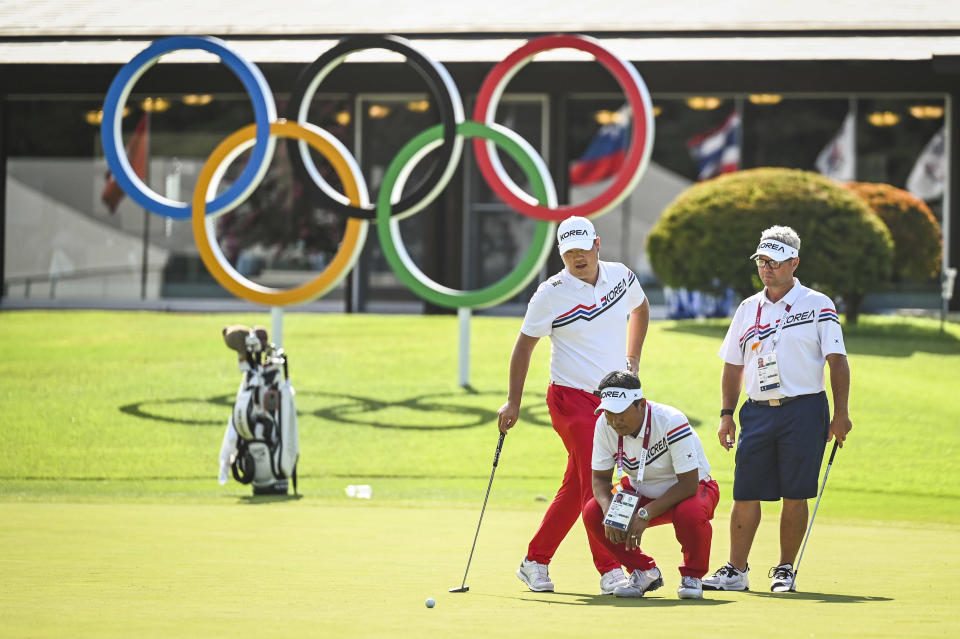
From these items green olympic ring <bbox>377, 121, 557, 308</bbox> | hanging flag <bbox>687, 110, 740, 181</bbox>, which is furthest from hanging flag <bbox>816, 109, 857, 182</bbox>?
green olympic ring <bbox>377, 121, 557, 308</bbox>

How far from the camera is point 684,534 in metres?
6.53

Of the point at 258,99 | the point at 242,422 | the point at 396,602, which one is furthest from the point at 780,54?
the point at 396,602

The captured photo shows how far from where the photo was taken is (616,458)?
21.8 ft

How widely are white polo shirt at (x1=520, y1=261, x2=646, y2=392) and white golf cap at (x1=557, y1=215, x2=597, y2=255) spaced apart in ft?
0.43

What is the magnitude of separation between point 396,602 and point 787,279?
8.24 ft

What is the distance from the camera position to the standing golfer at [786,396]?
7012 mm

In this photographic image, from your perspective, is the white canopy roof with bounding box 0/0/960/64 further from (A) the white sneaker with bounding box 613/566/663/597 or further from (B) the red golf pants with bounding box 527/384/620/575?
(A) the white sneaker with bounding box 613/566/663/597

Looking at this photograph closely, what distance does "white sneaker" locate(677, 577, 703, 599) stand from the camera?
636 cm

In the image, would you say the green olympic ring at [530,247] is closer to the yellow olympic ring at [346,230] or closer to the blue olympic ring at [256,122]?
the yellow olympic ring at [346,230]

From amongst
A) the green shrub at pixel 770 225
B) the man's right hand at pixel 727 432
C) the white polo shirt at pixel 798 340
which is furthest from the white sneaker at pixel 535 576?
the green shrub at pixel 770 225

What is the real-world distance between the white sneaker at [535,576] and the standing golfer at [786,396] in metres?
0.91

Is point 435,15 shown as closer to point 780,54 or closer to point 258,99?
point 780,54

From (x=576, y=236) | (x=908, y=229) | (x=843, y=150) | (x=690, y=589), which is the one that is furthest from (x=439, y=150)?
(x=843, y=150)

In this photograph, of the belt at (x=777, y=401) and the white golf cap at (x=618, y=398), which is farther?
the belt at (x=777, y=401)
